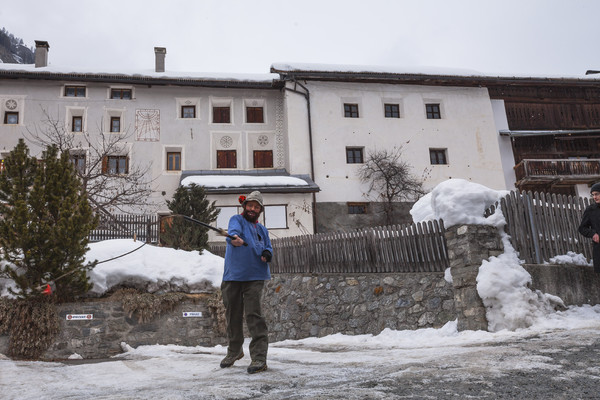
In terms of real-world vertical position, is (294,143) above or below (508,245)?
above

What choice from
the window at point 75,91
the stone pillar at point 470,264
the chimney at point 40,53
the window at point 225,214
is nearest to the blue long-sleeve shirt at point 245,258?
the stone pillar at point 470,264

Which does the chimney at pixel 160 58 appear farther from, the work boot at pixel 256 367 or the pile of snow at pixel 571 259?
the work boot at pixel 256 367

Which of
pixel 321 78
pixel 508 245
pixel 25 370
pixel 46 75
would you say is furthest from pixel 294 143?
pixel 25 370

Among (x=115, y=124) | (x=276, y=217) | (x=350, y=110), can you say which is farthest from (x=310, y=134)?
(x=115, y=124)

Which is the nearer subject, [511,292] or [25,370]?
[25,370]

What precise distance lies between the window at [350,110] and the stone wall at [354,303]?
1577 cm

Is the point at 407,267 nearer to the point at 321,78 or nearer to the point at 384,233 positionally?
the point at 384,233

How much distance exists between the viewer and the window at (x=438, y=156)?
84.2ft

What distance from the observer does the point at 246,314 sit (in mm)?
4945

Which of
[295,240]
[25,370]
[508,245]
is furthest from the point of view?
[295,240]

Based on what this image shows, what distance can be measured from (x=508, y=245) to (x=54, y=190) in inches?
316

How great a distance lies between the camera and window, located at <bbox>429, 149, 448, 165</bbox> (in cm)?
2568

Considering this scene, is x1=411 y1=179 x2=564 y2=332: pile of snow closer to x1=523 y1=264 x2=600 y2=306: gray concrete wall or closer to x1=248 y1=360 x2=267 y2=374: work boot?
x1=523 y1=264 x2=600 y2=306: gray concrete wall

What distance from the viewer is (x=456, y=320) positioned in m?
7.11
